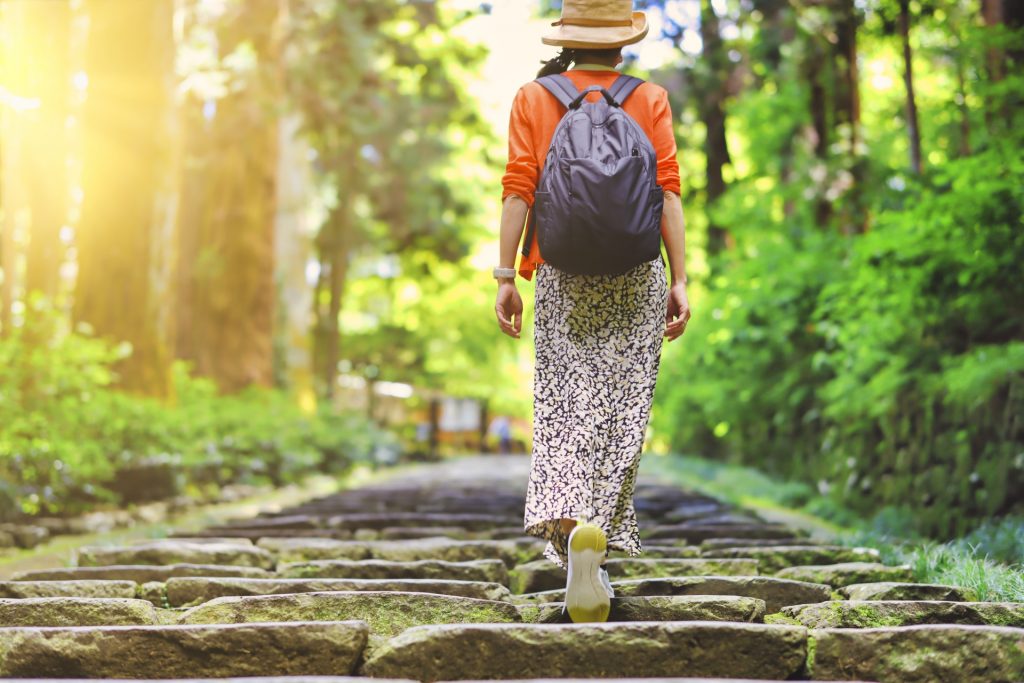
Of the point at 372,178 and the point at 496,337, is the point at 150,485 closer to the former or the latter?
the point at 372,178

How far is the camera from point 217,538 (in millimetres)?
6312

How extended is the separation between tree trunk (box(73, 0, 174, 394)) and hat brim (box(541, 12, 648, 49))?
767 centimetres

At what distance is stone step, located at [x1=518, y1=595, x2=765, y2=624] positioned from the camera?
11.8ft

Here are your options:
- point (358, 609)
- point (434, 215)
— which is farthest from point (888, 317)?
point (434, 215)

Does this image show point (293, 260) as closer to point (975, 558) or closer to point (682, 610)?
point (975, 558)

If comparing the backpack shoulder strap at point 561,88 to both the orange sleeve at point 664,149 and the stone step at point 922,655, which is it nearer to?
the orange sleeve at point 664,149

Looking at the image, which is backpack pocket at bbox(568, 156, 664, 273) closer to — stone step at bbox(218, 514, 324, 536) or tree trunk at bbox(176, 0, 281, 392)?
stone step at bbox(218, 514, 324, 536)

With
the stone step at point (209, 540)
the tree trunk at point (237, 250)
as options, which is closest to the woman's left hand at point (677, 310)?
the stone step at point (209, 540)

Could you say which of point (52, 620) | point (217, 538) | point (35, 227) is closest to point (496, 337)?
point (35, 227)

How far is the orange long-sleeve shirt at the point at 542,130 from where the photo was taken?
3.91 meters

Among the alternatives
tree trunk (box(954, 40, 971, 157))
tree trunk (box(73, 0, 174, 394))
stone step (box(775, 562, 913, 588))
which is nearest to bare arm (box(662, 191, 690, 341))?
stone step (box(775, 562, 913, 588))

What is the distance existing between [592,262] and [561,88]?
70 centimetres

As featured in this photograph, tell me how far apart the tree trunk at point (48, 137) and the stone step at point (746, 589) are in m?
9.72

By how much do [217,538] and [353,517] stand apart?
1.44 m
